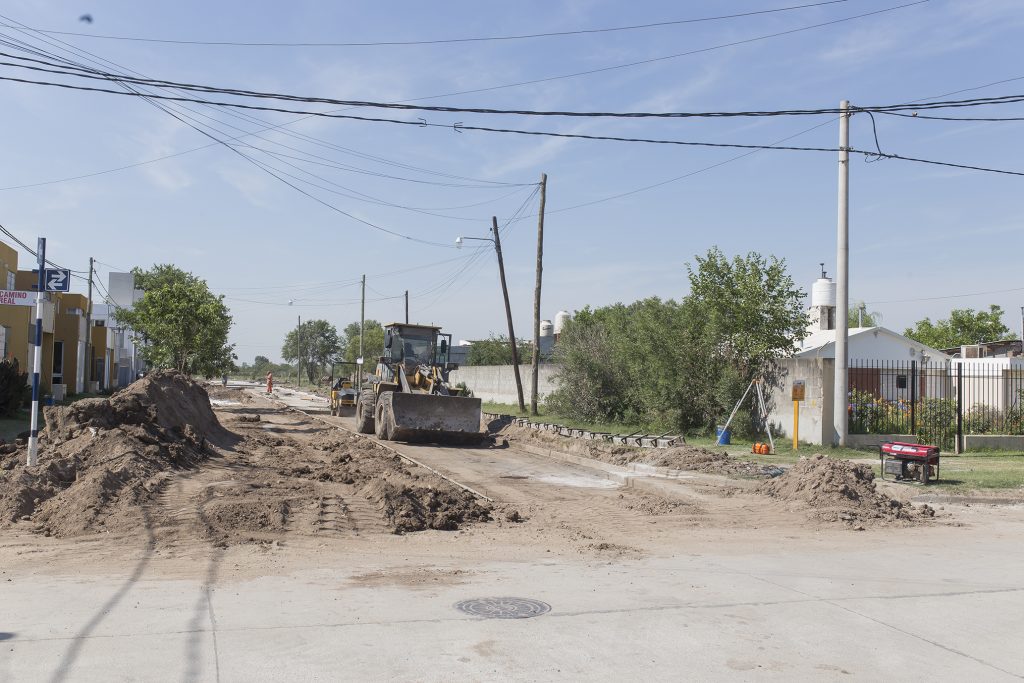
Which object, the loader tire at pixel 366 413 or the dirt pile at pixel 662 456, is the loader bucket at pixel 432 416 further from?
the loader tire at pixel 366 413

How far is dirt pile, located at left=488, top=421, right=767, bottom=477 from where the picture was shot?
17375mm

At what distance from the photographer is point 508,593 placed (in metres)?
7.67

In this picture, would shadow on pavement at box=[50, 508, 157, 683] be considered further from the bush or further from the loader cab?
the bush

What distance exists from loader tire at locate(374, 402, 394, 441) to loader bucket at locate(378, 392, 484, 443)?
28 millimetres

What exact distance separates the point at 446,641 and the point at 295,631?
113 centimetres

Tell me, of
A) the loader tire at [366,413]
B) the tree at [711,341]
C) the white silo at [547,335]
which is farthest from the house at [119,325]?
the tree at [711,341]

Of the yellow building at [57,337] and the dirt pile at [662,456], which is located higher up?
the yellow building at [57,337]

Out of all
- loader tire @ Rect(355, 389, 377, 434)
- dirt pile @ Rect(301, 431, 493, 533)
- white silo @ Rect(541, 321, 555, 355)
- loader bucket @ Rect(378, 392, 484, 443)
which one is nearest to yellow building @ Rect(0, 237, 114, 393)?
loader tire @ Rect(355, 389, 377, 434)

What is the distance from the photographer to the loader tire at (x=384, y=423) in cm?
2400

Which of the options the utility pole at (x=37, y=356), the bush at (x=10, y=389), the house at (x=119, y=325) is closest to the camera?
the utility pole at (x=37, y=356)

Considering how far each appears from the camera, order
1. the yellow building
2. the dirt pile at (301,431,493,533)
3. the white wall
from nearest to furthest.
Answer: the dirt pile at (301,431,493,533) → the yellow building → the white wall

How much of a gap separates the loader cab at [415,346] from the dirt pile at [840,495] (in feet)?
46.7

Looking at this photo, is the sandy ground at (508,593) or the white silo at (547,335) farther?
the white silo at (547,335)

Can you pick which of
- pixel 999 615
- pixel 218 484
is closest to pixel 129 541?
pixel 218 484
